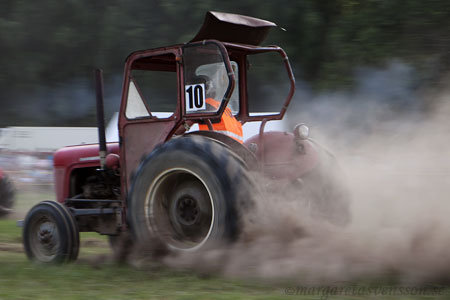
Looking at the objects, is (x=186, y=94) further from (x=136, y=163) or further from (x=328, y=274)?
(x=328, y=274)

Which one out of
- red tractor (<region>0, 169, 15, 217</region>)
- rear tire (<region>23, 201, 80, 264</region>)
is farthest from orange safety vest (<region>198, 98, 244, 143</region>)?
red tractor (<region>0, 169, 15, 217</region>)

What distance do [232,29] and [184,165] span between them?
4.84 ft

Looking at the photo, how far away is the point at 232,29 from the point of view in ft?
18.5

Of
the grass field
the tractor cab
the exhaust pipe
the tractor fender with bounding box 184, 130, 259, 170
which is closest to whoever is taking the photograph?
the grass field

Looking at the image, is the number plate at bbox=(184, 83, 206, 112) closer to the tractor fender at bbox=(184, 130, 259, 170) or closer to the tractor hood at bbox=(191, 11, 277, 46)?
the tractor fender at bbox=(184, 130, 259, 170)

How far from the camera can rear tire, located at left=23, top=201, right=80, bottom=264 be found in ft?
18.4

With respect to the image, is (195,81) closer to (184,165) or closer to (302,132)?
(184,165)

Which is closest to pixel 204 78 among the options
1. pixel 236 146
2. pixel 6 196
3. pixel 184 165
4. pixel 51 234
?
pixel 236 146

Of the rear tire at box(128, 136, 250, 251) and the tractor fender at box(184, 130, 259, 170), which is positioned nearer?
the rear tire at box(128, 136, 250, 251)

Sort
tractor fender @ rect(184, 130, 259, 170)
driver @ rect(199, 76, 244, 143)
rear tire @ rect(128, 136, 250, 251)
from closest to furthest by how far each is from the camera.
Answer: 1. rear tire @ rect(128, 136, 250, 251)
2. tractor fender @ rect(184, 130, 259, 170)
3. driver @ rect(199, 76, 244, 143)

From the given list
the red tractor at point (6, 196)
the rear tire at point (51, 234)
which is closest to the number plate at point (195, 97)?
the rear tire at point (51, 234)

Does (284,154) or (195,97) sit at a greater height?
(195,97)

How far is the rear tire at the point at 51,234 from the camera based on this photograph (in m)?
5.61

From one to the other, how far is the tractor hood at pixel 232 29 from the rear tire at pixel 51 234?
202cm
